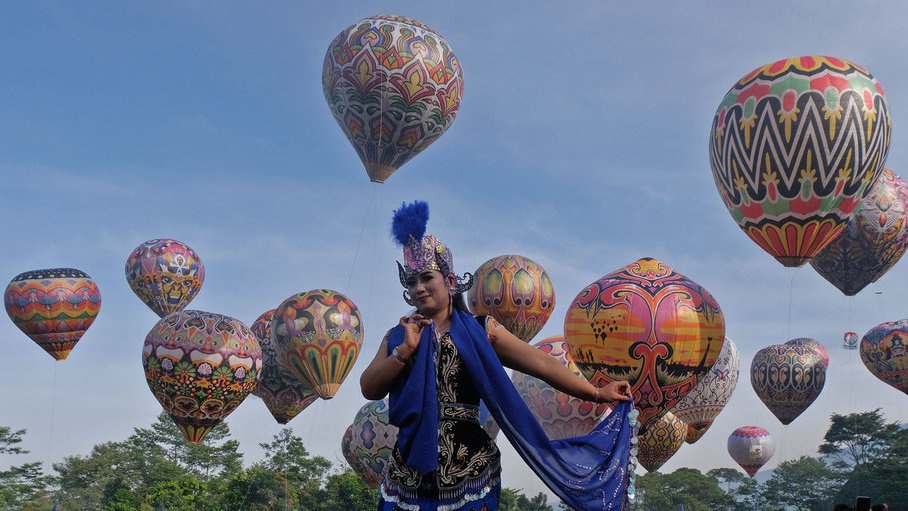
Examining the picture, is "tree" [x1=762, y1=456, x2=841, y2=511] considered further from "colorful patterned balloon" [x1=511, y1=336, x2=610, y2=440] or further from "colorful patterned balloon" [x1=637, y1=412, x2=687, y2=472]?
"colorful patterned balloon" [x1=511, y1=336, x2=610, y2=440]

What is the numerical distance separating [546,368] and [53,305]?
29.4m

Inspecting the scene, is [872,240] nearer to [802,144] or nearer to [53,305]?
[802,144]

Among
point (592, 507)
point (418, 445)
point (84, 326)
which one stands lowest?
point (592, 507)

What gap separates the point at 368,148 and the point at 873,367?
1690 cm

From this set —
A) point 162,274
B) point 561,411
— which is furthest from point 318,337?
point 162,274

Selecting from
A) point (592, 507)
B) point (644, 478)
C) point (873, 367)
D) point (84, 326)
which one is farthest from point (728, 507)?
point (592, 507)

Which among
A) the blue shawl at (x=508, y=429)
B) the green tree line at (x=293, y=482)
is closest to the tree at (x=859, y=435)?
the green tree line at (x=293, y=482)

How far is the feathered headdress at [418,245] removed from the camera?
179 inches

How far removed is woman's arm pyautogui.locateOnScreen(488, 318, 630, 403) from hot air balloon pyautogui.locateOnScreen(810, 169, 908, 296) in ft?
65.7

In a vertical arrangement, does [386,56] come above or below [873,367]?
above

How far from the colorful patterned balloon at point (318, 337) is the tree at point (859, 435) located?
37.7 meters

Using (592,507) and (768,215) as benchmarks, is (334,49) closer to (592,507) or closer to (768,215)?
(768,215)

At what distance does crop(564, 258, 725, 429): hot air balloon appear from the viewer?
633 inches

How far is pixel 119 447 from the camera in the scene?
60969 mm
